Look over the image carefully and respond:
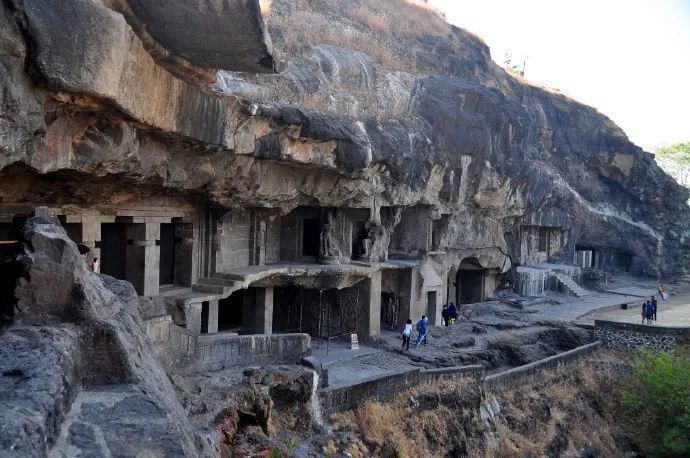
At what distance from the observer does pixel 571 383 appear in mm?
16828

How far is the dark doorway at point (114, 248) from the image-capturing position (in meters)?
12.1

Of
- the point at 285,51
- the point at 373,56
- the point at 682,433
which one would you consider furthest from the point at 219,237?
the point at 682,433

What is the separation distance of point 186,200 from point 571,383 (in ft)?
38.7

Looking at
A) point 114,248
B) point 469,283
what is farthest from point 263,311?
point 469,283

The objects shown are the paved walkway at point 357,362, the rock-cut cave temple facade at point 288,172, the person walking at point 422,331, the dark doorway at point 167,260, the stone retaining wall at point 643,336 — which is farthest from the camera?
the stone retaining wall at point 643,336

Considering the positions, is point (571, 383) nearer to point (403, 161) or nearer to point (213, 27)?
point (403, 161)

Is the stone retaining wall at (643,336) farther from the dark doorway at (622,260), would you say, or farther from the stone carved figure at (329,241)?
the dark doorway at (622,260)

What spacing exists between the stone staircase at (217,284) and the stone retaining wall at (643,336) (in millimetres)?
12714

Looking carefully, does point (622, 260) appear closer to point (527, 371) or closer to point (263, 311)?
point (527, 371)

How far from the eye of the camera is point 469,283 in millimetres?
24891

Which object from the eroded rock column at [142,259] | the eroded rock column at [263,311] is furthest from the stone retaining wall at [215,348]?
the eroded rock column at [263,311]

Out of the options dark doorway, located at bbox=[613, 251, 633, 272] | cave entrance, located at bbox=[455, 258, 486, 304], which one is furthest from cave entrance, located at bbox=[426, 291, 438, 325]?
dark doorway, located at bbox=[613, 251, 633, 272]

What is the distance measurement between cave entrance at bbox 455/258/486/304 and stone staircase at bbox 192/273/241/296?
13.0 m

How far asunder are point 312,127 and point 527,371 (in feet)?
27.9
